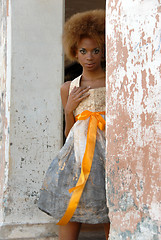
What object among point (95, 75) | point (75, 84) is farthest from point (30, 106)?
point (95, 75)

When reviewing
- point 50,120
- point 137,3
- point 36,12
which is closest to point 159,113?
point 137,3

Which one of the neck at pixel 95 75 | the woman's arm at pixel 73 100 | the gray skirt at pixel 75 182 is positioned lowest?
the gray skirt at pixel 75 182

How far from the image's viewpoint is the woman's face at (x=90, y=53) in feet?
8.82

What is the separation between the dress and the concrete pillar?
0.87 metres

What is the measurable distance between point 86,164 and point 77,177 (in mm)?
104

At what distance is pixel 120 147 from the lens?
1.76m

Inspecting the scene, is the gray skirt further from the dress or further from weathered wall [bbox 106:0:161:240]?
weathered wall [bbox 106:0:161:240]

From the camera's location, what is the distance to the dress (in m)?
2.39

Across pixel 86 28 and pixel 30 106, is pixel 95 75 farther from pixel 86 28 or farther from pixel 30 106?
pixel 30 106

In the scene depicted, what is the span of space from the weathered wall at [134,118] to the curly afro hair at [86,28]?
796 millimetres

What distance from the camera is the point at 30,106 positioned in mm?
3477

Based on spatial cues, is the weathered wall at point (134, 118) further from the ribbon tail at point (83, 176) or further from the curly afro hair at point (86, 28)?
the curly afro hair at point (86, 28)

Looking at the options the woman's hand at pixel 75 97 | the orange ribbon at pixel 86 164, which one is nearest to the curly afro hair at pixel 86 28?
the woman's hand at pixel 75 97

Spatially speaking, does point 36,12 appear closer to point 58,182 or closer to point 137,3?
point 58,182
